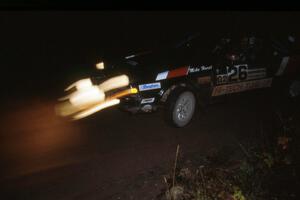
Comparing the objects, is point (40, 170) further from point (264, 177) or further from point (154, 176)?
point (264, 177)

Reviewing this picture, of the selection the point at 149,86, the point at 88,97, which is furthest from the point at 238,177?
the point at 88,97

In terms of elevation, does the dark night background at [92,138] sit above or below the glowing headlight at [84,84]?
below

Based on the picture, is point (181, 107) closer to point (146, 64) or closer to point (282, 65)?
point (146, 64)

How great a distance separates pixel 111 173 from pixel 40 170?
1047 mm

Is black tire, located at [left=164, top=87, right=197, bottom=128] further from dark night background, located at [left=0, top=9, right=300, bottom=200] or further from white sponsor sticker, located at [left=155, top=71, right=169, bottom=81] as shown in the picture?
white sponsor sticker, located at [left=155, top=71, right=169, bottom=81]

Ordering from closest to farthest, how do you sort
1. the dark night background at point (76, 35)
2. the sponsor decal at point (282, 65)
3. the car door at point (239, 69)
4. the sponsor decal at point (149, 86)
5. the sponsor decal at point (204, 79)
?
the sponsor decal at point (149, 86) → the sponsor decal at point (204, 79) → the car door at point (239, 69) → the sponsor decal at point (282, 65) → the dark night background at point (76, 35)

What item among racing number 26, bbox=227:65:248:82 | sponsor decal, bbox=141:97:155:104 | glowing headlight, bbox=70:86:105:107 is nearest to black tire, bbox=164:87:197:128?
sponsor decal, bbox=141:97:155:104

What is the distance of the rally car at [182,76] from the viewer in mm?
5363

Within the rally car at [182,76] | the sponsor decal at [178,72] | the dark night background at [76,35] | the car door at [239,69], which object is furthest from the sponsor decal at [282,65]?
the dark night background at [76,35]

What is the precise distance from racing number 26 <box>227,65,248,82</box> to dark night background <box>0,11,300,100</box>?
15.9 ft

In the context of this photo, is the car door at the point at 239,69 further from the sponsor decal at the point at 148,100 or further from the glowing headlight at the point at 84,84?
the glowing headlight at the point at 84,84

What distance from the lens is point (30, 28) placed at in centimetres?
1462

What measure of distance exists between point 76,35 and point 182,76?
434 inches

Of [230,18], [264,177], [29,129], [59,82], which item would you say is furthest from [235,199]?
[230,18]
